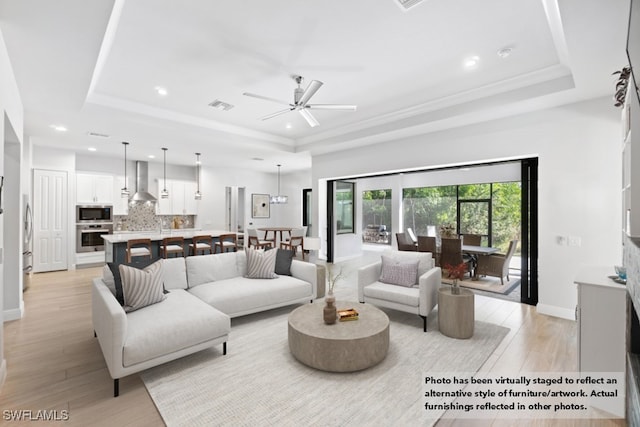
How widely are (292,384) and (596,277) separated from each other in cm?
261

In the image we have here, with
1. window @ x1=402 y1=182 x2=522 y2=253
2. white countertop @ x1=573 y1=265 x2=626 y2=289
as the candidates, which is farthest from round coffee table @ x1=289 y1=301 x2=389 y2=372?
window @ x1=402 y1=182 x2=522 y2=253

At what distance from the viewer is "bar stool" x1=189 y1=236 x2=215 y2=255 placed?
6.74 metres

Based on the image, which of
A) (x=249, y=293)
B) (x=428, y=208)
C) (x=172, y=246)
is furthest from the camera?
(x=428, y=208)

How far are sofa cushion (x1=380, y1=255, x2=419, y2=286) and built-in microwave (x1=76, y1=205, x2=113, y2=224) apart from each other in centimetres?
716

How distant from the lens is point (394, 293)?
12.1 ft

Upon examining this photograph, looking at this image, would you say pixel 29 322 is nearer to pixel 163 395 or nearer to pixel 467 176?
pixel 163 395

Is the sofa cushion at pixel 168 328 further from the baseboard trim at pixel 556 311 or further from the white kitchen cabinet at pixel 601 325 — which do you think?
the baseboard trim at pixel 556 311

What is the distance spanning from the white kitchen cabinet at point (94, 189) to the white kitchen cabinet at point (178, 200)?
1.22 metres

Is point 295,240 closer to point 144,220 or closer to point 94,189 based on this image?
point 144,220

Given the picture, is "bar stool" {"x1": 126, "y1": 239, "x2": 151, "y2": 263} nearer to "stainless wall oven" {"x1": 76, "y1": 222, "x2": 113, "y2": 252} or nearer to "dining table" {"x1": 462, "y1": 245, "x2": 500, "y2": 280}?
"stainless wall oven" {"x1": 76, "y1": 222, "x2": 113, "y2": 252}

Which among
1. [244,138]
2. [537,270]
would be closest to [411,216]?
[537,270]

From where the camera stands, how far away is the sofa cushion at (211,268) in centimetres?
389

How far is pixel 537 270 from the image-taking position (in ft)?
14.1

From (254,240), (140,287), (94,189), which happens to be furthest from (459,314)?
(94,189)
